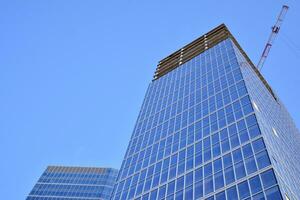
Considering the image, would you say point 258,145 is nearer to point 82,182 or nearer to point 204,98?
point 204,98

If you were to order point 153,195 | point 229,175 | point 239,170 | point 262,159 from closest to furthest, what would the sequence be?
point 262,159 < point 239,170 < point 229,175 < point 153,195

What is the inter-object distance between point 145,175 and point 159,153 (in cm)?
549

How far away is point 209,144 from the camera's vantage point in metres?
56.6

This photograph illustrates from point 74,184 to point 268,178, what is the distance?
10309 centimetres

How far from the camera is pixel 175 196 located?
50000 mm

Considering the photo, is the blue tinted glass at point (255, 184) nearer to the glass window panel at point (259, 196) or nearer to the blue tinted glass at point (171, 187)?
the glass window panel at point (259, 196)

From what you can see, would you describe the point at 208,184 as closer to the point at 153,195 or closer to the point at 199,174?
the point at 199,174

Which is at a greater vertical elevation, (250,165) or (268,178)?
(250,165)

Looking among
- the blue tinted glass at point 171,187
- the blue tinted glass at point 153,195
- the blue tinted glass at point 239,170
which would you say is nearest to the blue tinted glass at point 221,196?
the blue tinted glass at point 239,170

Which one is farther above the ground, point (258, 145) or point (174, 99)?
point (174, 99)

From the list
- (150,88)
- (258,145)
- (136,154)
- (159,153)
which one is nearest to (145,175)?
(159,153)

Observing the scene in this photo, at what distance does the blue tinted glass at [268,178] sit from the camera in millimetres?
39888

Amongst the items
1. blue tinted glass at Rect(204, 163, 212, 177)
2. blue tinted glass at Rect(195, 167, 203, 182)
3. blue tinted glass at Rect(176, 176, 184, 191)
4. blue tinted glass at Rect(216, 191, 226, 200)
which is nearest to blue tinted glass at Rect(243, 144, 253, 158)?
blue tinted glass at Rect(204, 163, 212, 177)

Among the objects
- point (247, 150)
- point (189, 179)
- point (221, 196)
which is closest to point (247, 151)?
point (247, 150)
